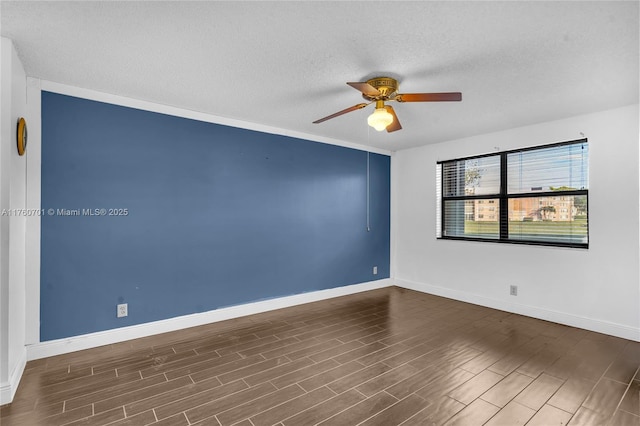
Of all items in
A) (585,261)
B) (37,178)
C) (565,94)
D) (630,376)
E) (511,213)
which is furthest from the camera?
(511,213)

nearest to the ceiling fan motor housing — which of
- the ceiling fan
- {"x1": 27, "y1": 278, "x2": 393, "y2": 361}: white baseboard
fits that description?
the ceiling fan

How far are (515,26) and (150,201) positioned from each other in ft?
11.3

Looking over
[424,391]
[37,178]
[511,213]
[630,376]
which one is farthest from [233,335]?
[511,213]

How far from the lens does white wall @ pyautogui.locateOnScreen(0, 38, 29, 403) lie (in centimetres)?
216

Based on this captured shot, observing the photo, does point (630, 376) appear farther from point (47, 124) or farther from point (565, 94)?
point (47, 124)

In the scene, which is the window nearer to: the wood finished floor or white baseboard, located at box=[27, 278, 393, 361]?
the wood finished floor

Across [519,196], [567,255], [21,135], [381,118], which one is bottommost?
[567,255]

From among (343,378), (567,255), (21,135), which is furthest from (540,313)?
(21,135)

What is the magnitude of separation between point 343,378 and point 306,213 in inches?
100

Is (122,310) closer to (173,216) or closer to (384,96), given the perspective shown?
(173,216)

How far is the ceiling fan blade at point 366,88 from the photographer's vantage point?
2.42 m

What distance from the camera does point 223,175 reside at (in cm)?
392

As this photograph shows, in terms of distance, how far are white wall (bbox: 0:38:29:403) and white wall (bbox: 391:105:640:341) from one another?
4.92m

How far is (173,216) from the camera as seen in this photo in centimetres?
355
